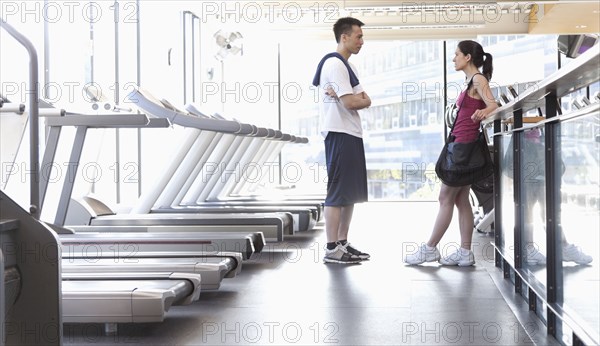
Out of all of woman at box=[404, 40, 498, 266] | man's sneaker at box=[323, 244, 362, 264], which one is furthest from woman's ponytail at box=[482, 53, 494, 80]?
man's sneaker at box=[323, 244, 362, 264]

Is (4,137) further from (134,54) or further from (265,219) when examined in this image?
(134,54)

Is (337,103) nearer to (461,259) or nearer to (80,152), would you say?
(461,259)

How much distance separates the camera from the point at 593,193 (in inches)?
85.7

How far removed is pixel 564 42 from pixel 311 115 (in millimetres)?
6736

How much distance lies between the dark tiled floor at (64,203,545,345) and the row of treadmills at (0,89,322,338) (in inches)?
4.2

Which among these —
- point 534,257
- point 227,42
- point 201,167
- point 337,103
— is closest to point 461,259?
point 337,103

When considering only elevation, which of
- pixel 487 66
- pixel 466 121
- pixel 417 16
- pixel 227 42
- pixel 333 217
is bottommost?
pixel 333 217

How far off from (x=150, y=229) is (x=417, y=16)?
710 centimetres

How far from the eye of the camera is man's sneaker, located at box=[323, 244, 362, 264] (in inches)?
196

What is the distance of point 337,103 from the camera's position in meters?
4.83

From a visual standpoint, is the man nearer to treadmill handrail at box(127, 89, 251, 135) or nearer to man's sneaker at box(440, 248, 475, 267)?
man's sneaker at box(440, 248, 475, 267)

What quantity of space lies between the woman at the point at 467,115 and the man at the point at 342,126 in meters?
0.52

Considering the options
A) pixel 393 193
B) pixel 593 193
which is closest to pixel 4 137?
pixel 593 193

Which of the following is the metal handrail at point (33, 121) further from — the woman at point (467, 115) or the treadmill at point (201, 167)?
the treadmill at point (201, 167)
